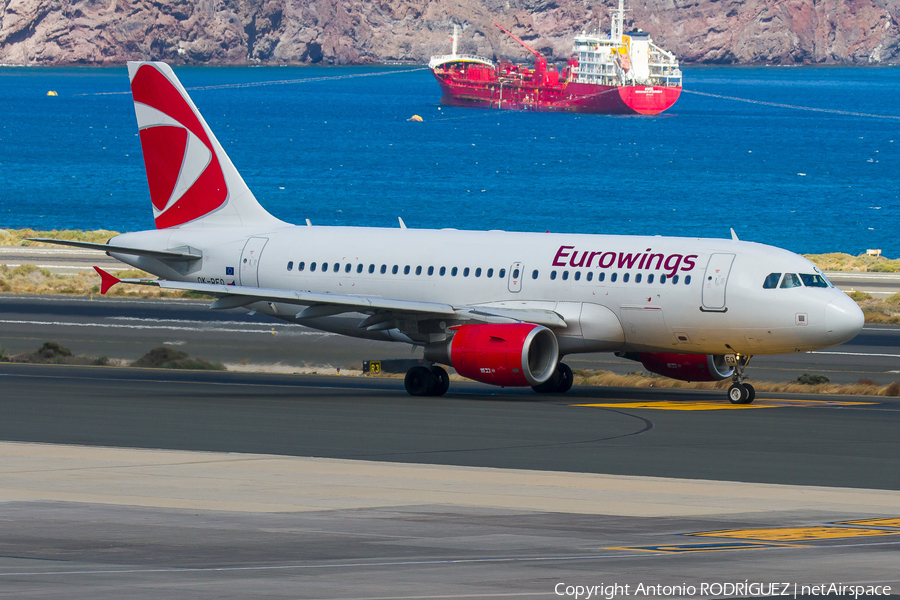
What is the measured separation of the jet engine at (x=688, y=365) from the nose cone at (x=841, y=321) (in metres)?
3.77

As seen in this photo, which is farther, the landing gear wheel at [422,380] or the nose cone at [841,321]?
the landing gear wheel at [422,380]

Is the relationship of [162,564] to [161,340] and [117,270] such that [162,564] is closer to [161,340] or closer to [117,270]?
[161,340]

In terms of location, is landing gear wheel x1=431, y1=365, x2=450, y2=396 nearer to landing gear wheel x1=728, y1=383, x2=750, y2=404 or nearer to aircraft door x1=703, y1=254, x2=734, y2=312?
aircraft door x1=703, y1=254, x2=734, y2=312

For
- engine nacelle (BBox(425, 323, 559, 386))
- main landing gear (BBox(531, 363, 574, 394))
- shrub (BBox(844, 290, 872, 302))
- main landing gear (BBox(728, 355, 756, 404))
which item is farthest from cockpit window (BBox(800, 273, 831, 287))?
shrub (BBox(844, 290, 872, 302))

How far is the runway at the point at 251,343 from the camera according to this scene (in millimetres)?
44938

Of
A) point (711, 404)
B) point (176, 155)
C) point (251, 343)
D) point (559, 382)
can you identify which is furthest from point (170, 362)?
point (711, 404)

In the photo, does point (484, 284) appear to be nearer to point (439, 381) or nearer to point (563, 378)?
point (439, 381)

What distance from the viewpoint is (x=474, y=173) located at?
181500 mm

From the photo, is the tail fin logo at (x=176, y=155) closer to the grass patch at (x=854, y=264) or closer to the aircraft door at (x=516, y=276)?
the aircraft door at (x=516, y=276)

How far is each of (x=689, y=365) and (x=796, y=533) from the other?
18.4 metres

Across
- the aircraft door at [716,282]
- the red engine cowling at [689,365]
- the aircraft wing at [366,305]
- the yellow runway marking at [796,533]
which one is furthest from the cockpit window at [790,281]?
the yellow runway marking at [796,533]

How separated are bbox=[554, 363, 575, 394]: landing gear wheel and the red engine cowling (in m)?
1.99

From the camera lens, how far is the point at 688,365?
35281mm

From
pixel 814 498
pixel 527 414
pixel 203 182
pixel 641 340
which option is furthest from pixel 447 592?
pixel 203 182
